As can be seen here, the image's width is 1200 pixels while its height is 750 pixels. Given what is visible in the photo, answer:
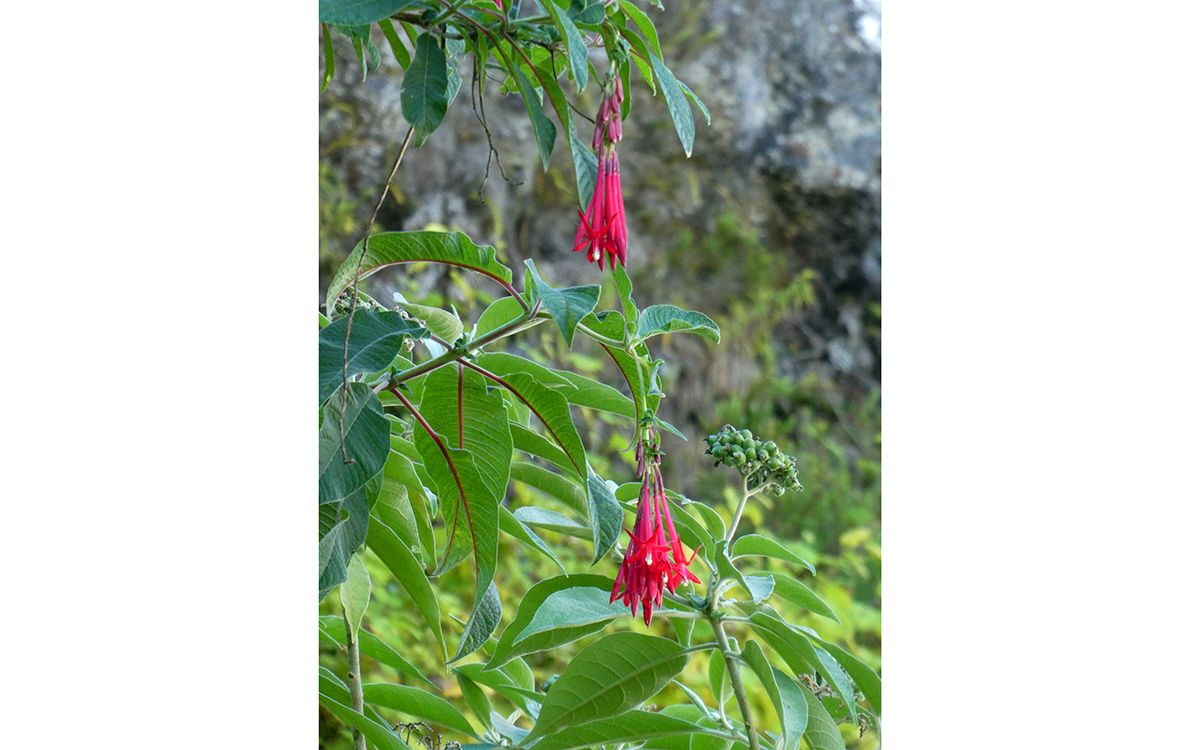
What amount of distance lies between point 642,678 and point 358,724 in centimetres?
14

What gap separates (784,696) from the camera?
20.1 inches

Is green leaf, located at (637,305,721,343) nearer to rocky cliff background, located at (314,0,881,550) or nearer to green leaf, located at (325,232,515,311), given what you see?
green leaf, located at (325,232,515,311)

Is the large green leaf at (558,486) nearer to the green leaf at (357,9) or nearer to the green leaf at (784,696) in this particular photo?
the green leaf at (784,696)

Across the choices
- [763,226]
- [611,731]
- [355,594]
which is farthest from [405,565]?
[763,226]

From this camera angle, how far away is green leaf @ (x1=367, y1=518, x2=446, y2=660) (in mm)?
533

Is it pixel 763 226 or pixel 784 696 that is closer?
pixel 784 696

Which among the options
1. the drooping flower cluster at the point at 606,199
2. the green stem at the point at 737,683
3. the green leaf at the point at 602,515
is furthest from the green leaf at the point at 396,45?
the green stem at the point at 737,683

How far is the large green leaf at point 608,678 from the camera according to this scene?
518mm

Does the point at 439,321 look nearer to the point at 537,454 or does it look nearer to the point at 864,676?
the point at 537,454

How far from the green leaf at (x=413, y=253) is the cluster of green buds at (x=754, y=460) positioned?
0.17 metres

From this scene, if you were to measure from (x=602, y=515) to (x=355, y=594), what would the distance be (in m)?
0.15

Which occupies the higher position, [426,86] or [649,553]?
[426,86]
